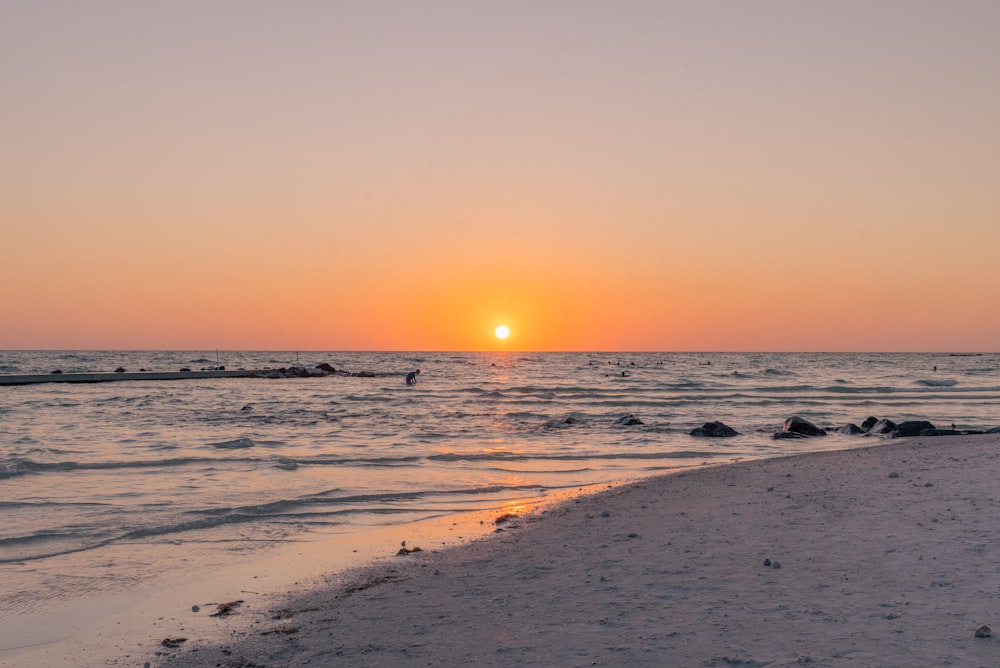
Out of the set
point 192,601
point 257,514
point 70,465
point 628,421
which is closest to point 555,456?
point 257,514

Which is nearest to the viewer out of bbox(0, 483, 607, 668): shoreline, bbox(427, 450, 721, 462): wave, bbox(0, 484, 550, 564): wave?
bbox(0, 483, 607, 668): shoreline

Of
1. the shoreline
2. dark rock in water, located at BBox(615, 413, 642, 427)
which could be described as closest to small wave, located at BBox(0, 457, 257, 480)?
the shoreline

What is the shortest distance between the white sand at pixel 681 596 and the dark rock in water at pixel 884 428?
15140mm

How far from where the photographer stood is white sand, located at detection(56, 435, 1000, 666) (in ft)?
17.7

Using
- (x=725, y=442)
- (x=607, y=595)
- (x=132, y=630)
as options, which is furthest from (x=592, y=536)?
(x=725, y=442)

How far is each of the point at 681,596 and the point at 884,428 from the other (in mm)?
21451

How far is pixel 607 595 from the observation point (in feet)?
22.2

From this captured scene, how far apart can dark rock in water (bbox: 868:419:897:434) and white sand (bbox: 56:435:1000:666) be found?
49.7ft

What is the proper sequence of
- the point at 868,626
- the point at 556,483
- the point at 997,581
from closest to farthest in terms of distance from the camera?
the point at 868,626
the point at 997,581
the point at 556,483

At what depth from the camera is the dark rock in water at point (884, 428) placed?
2452cm

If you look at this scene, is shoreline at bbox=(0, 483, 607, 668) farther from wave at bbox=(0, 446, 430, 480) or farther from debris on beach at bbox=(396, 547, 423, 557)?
wave at bbox=(0, 446, 430, 480)

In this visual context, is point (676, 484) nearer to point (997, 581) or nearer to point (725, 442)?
point (997, 581)

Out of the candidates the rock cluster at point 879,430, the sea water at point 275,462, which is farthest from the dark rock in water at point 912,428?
the sea water at point 275,462

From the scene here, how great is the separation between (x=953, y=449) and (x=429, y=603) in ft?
45.5
